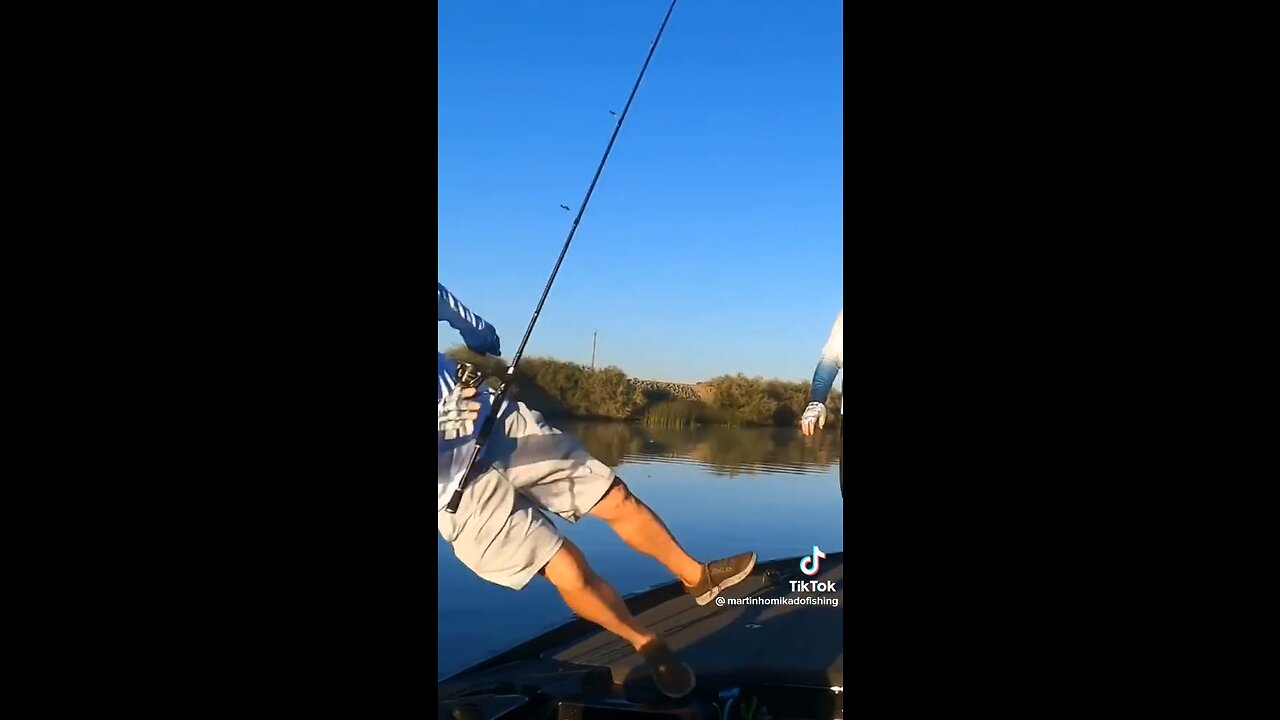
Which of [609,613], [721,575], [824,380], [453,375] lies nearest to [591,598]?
[609,613]

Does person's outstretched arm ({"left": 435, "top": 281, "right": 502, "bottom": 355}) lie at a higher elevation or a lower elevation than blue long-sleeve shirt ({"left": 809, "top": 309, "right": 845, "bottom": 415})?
higher

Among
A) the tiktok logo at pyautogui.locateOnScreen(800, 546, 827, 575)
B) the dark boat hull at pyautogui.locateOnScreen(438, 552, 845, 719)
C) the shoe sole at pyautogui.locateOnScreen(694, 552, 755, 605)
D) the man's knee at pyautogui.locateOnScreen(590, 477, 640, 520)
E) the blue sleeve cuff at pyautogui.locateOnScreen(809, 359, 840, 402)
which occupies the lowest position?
the dark boat hull at pyautogui.locateOnScreen(438, 552, 845, 719)

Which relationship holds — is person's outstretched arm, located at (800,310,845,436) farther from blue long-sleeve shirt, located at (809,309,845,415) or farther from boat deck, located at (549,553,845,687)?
boat deck, located at (549,553,845,687)

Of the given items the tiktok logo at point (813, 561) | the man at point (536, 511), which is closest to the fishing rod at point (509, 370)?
the man at point (536, 511)

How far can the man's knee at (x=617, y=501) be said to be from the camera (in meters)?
2.24

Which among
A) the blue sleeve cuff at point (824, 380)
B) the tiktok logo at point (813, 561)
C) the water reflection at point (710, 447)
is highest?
the blue sleeve cuff at point (824, 380)

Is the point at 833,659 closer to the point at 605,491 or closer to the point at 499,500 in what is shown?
the point at 605,491

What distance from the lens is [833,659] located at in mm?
2172

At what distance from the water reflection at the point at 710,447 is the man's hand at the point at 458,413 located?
22 centimetres

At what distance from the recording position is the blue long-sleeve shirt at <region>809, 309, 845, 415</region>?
2139 millimetres

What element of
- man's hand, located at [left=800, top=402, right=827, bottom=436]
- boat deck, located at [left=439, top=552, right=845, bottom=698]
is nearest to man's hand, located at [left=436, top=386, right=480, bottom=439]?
Answer: boat deck, located at [left=439, top=552, right=845, bottom=698]

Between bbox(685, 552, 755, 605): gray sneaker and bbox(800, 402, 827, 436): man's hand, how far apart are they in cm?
33

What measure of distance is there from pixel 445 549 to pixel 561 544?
286mm

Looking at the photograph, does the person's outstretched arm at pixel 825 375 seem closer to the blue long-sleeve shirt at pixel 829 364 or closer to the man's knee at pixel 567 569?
the blue long-sleeve shirt at pixel 829 364
